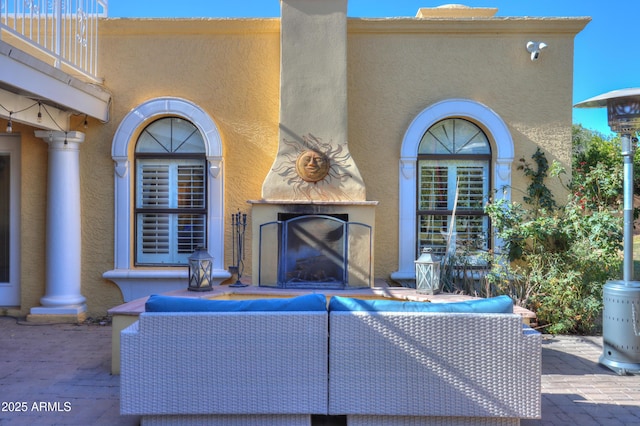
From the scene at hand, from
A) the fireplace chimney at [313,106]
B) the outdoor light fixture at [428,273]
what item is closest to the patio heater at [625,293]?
the outdoor light fixture at [428,273]

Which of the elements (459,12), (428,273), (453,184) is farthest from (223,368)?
(459,12)

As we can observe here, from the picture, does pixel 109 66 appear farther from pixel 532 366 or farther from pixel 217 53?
pixel 532 366

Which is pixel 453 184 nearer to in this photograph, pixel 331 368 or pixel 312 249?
pixel 312 249

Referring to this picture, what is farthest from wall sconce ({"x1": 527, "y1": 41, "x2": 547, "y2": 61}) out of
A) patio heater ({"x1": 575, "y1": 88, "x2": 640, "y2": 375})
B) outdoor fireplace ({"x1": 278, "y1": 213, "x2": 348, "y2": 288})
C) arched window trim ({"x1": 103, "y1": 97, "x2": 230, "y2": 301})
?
arched window trim ({"x1": 103, "y1": 97, "x2": 230, "y2": 301})

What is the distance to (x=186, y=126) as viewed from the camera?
6.91 metres

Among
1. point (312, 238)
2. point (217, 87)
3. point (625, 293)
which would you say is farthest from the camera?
point (217, 87)

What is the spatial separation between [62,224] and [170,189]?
1.43 metres

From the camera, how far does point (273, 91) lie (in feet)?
22.5

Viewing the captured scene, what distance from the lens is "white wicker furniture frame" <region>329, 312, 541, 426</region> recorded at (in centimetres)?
328

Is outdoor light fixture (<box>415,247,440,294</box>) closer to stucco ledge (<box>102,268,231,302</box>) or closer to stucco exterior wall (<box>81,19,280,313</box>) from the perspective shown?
stucco exterior wall (<box>81,19,280,313</box>)

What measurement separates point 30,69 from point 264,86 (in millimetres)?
2796

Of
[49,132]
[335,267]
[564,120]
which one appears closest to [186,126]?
[49,132]

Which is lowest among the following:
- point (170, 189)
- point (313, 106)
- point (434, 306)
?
point (434, 306)

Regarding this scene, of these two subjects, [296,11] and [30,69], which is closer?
[30,69]
